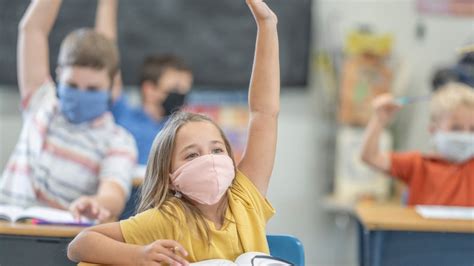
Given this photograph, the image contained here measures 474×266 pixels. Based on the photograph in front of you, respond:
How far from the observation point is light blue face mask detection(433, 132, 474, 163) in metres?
2.87

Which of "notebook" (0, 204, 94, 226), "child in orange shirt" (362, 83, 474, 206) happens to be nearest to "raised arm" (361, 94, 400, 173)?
"child in orange shirt" (362, 83, 474, 206)

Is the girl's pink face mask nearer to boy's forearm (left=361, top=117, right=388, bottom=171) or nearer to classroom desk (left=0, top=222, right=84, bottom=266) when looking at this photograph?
classroom desk (left=0, top=222, right=84, bottom=266)

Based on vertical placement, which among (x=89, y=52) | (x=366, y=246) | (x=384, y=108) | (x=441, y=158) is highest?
(x=89, y=52)

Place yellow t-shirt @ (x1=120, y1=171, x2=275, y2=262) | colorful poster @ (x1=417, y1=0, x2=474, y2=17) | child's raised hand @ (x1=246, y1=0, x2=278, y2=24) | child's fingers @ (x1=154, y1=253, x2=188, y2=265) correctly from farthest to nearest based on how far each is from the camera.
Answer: colorful poster @ (x1=417, y1=0, x2=474, y2=17) → child's raised hand @ (x1=246, y1=0, x2=278, y2=24) → yellow t-shirt @ (x1=120, y1=171, x2=275, y2=262) → child's fingers @ (x1=154, y1=253, x2=188, y2=265)

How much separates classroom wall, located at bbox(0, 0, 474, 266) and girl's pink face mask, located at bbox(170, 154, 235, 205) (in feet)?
9.58

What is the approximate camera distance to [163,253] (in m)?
1.52

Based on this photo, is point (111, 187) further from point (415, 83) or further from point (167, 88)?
point (415, 83)

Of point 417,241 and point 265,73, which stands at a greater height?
point 265,73

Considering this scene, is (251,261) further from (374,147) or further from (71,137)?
(374,147)

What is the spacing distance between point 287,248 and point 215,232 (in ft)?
0.97

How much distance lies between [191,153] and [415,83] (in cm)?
308

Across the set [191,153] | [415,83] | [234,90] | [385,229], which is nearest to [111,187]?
[191,153]

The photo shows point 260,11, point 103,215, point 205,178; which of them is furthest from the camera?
point 103,215

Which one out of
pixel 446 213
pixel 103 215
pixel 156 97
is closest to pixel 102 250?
pixel 103 215
